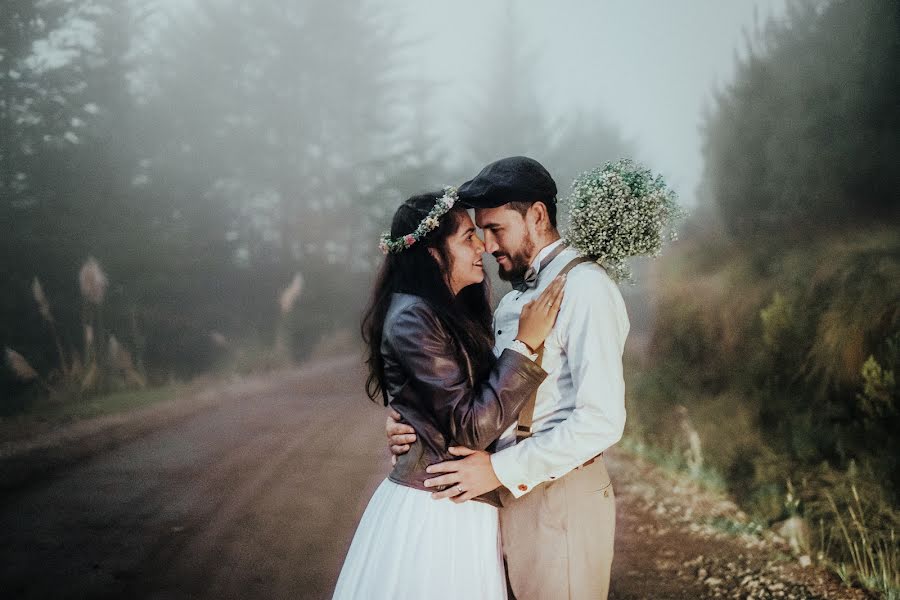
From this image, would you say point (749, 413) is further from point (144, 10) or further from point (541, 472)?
point (144, 10)

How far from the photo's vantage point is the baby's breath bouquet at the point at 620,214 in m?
2.13

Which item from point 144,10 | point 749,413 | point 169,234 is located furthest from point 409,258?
point 144,10

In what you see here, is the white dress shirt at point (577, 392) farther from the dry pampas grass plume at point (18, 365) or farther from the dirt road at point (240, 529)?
the dry pampas grass plume at point (18, 365)

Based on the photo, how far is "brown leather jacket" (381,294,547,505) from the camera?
6.47ft

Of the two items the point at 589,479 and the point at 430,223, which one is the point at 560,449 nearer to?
the point at 589,479

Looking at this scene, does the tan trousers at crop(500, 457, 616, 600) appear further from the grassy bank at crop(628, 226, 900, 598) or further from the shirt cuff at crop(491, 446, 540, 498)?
the grassy bank at crop(628, 226, 900, 598)

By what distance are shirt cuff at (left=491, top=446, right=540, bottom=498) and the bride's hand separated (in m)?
0.33

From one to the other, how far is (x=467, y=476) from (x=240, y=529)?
3143 mm

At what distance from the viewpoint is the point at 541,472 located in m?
1.95

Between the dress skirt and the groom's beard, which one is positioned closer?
the dress skirt

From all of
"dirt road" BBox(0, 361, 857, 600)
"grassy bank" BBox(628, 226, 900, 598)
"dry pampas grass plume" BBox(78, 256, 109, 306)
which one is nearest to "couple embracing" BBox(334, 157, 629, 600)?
"dirt road" BBox(0, 361, 857, 600)

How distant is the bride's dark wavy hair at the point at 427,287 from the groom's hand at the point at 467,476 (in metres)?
0.26

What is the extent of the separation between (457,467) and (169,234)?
11.7 m

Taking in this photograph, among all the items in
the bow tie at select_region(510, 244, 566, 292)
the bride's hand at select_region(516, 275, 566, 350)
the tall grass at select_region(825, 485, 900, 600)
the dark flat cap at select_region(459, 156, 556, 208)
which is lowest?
the tall grass at select_region(825, 485, 900, 600)
